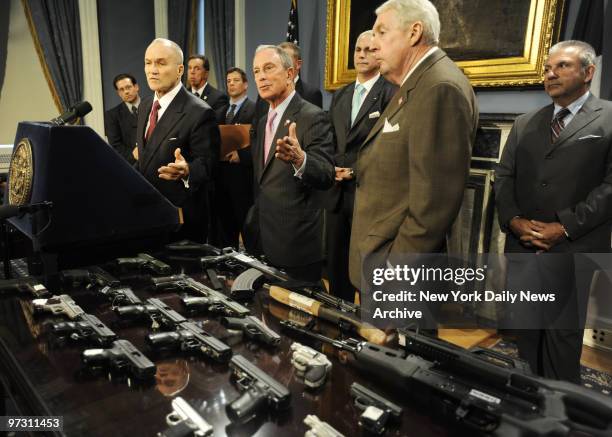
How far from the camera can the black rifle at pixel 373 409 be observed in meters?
0.89

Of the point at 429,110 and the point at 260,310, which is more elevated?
the point at 429,110

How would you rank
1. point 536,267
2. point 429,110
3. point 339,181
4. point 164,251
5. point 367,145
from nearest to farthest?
point 429,110, point 367,145, point 164,251, point 536,267, point 339,181

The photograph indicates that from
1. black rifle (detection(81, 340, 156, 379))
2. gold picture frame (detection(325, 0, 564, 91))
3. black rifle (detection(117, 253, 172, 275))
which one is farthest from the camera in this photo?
gold picture frame (detection(325, 0, 564, 91))

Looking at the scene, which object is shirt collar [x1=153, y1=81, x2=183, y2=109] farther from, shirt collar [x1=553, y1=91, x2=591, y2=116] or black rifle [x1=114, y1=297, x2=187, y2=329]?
shirt collar [x1=553, y1=91, x2=591, y2=116]

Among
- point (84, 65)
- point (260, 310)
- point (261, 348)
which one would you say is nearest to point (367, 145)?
point (260, 310)

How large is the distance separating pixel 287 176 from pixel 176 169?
570 millimetres

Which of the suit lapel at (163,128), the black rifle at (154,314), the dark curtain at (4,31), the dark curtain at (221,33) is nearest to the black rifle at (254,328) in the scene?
the black rifle at (154,314)

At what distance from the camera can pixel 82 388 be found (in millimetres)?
1033

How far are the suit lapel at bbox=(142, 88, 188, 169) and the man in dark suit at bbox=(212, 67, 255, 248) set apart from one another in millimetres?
1523

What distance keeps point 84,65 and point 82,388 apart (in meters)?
5.89

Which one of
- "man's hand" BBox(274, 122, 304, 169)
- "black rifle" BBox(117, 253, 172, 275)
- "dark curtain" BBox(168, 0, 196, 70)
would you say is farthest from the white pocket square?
"dark curtain" BBox(168, 0, 196, 70)

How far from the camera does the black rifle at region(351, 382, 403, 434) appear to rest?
2.93 feet

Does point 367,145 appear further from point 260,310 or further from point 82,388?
point 82,388

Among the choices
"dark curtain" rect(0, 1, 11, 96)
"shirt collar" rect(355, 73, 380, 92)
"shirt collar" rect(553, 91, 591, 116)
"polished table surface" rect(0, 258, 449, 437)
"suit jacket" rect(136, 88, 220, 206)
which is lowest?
"polished table surface" rect(0, 258, 449, 437)
